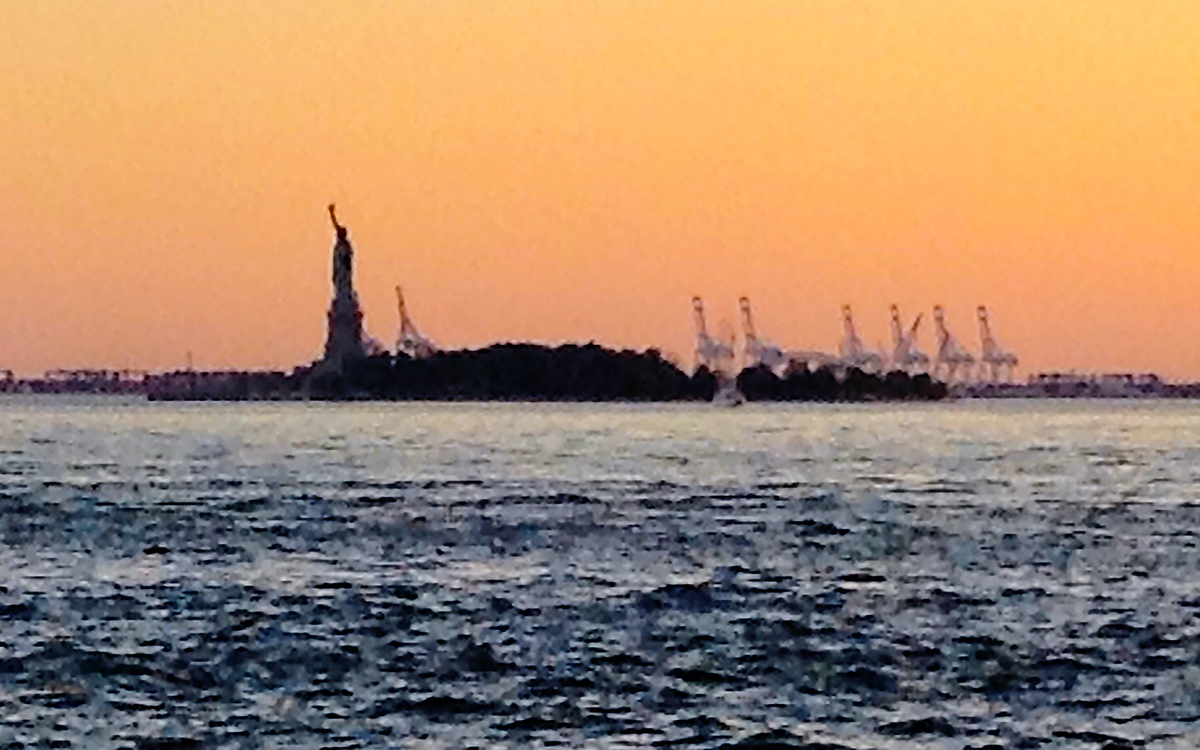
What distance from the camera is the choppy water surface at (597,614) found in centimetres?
2673

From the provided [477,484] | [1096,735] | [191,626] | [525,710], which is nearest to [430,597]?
[191,626]

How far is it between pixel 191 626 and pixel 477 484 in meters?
42.8

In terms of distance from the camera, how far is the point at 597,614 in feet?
121

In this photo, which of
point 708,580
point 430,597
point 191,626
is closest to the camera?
point 191,626

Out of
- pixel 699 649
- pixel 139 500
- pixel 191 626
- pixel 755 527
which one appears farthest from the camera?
pixel 139 500

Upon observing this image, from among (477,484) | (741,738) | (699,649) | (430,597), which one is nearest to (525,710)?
(741,738)

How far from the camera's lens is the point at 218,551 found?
48.4m

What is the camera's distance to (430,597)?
128ft

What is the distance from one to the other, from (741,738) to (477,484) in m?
52.2

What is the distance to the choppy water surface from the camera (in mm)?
26734

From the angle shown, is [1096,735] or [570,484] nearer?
[1096,735]

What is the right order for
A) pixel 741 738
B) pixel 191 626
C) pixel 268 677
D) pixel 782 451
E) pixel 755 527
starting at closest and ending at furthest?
pixel 741 738, pixel 268 677, pixel 191 626, pixel 755 527, pixel 782 451

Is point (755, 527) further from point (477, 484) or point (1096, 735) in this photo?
point (1096, 735)

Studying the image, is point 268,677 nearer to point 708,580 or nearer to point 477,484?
point 708,580
